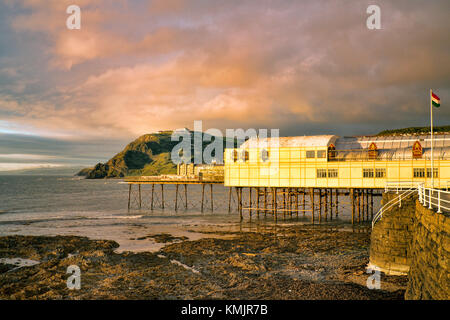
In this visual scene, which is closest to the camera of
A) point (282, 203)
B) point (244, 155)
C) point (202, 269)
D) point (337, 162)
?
point (202, 269)

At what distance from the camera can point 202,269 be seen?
2491 centimetres

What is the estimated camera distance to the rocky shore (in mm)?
19969

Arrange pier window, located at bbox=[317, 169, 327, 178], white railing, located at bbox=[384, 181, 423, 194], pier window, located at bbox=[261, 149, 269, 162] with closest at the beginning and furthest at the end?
white railing, located at bbox=[384, 181, 423, 194] < pier window, located at bbox=[317, 169, 327, 178] < pier window, located at bbox=[261, 149, 269, 162]

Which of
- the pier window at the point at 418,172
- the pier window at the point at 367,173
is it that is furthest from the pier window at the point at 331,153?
the pier window at the point at 418,172

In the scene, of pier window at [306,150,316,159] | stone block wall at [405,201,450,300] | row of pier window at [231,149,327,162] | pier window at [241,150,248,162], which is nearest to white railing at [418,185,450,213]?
stone block wall at [405,201,450,300]

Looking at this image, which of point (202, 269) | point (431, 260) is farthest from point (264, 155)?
point (431, 260)

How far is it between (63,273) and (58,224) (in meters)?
29.4

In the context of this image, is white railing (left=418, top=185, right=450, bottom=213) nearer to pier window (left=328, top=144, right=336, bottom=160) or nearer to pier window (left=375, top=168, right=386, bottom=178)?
pier window (left=375, top=168, right=386, bottom=178)

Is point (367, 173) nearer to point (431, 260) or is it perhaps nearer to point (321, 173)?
point (321, 173)

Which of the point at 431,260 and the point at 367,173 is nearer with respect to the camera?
the point at 431,260

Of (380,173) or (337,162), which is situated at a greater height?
(337,162)

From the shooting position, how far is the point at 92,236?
40.1 metres

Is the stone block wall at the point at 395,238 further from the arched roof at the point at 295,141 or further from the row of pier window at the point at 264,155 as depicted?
the arched roof at the point at 295,141
